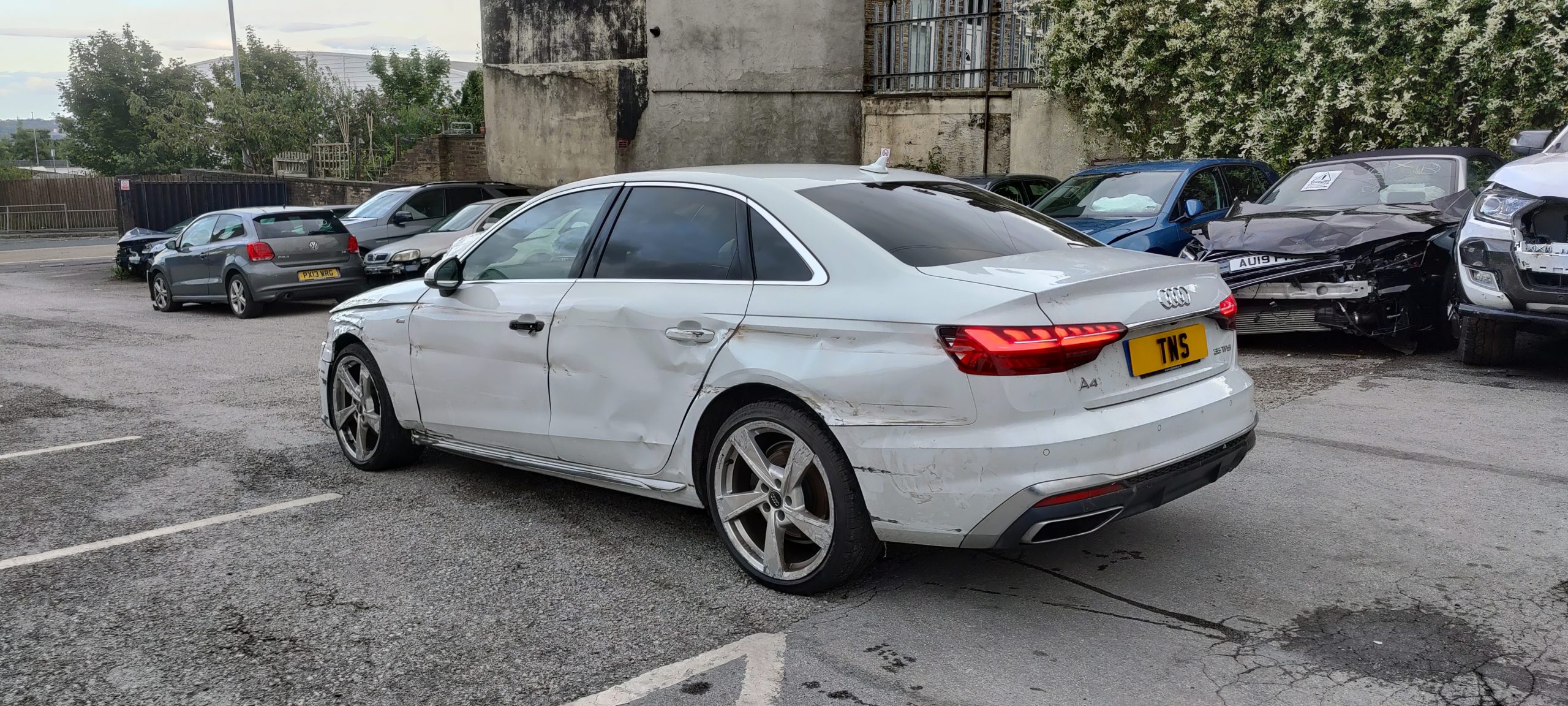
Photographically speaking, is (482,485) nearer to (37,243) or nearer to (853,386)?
(853,386)

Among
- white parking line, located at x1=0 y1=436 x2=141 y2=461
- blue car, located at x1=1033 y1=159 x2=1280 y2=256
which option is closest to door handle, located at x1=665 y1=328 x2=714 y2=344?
white parking line, located at x1=0 y1=436 x2=141 y2=461

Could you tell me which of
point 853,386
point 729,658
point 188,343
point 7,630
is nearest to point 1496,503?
point 853,386

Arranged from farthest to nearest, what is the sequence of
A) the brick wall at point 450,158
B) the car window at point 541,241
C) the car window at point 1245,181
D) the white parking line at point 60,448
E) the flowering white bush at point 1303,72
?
the brick wall at point 450,158
the flowering white bush at point 1303,72
the car window at point 1245,181
the white parking line at point 60,448
the car window at point 541,241

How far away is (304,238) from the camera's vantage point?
14.9 metres

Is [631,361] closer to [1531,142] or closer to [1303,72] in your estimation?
[1531,142]

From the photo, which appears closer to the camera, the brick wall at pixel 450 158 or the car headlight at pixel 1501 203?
the car headlight at pixel 1501 203

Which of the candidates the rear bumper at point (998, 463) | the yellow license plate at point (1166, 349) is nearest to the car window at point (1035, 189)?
the yellow license plate at point (1166, 349)

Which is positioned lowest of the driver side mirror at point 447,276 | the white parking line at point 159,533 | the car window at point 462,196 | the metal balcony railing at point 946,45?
the white parking line at point 159,533

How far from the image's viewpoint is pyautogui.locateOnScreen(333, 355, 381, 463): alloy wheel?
5770 millimetres

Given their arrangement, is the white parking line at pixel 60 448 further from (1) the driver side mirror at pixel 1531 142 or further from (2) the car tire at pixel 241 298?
(1) the driver side mirror at pixel 1531 142

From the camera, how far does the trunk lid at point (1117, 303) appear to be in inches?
137

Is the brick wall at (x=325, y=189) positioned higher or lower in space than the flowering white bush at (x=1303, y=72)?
lower

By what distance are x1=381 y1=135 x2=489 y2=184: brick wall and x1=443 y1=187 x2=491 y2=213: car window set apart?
746 centimetres

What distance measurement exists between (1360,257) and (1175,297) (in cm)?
525
